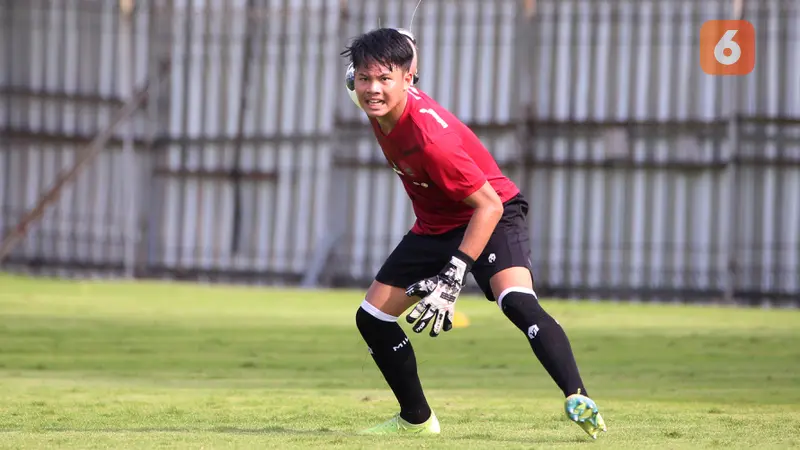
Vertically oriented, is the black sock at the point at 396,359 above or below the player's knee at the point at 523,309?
below

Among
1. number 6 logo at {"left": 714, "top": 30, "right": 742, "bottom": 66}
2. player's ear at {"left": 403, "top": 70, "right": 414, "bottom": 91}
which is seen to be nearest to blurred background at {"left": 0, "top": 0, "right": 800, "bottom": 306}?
number 6 logo at {"left": 714, "top": 30, "right": 742, "bottom": 66}

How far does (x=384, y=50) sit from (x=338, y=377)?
176 inches

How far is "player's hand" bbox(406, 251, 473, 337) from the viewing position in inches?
238

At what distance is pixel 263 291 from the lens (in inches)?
848

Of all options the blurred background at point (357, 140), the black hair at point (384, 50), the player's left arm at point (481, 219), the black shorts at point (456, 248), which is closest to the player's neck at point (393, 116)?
the black hair at point (384, 50)

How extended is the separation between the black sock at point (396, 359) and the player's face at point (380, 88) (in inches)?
39.2

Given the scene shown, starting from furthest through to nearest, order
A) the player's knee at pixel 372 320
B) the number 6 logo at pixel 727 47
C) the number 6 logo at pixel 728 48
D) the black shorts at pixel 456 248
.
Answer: the number 6 logo at pixel 728 48 → the number 6 logo at pixel 727 47 → the player's knee at pixel 372 320 → the black shorts at pixel 456 248

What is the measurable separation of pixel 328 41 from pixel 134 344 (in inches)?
457

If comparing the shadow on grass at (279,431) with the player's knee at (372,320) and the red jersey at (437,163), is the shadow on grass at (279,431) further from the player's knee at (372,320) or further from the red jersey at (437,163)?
the red jersey at (437,163)

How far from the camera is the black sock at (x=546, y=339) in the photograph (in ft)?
20.0

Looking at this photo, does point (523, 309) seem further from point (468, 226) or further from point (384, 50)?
point (384, 50)

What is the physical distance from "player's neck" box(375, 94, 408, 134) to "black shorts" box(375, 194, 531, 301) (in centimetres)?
61

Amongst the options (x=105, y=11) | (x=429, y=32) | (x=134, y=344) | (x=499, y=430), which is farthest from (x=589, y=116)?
(x=499, y=430)

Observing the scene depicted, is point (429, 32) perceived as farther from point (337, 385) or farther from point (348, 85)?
point (348, 85)
